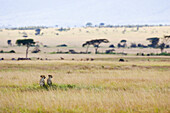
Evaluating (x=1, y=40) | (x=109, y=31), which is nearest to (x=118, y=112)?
(x=1, y=40)

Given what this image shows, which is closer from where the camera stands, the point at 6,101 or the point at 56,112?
the point at 56,112

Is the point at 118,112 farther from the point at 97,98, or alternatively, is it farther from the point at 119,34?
the point at 119,34

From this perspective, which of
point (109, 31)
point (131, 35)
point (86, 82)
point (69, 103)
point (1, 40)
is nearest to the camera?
point (69, 103)

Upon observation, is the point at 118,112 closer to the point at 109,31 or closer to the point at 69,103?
the point at 69,103

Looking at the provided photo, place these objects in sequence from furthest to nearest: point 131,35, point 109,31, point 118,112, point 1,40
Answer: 1. point 109,31
2. point 131,35
3. point 1,40
4. point 118,112

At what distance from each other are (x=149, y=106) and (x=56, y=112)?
3.25 metres

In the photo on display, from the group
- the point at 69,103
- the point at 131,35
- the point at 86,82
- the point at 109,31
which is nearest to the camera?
the point at 69,103

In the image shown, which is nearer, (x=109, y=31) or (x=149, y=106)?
(x=149, y=106)

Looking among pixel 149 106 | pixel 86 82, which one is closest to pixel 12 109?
pixel 149 106

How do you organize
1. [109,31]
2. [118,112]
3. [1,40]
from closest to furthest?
[118,112] < [1,40] < [109,31]

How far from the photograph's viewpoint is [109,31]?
169 m

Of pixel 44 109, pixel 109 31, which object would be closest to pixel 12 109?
pixel 44 109

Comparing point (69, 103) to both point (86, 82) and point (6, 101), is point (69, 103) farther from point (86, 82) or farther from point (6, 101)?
point (86, 82)

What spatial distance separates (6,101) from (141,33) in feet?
494
